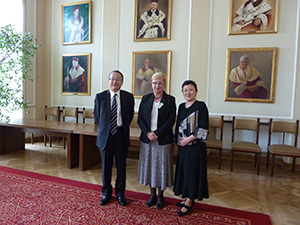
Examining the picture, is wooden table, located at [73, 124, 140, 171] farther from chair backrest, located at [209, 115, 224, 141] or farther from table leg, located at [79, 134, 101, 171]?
chair backrest, located at [209, 115, 224, 141]

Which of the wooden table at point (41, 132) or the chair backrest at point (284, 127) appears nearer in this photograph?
the wooden table at point (41, 132)

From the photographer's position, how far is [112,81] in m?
2.70

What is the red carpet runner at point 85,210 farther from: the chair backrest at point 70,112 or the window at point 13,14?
the window at point 13,14

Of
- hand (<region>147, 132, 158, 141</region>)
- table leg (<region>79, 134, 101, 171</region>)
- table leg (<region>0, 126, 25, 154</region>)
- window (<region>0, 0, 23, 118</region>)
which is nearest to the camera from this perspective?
hand (<region>147, 132, 158, 141</region>)

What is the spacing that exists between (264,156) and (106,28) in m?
5.08

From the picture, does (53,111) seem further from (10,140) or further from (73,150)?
(73,150)

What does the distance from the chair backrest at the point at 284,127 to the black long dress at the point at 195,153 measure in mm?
2851

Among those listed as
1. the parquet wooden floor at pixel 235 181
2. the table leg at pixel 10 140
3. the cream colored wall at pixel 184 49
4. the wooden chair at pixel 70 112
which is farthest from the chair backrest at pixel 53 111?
the parquet wooden floor at pixel 235 181

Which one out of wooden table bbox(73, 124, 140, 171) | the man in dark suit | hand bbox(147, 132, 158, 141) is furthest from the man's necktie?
wooden table bbox(73, 124, 140, 171)

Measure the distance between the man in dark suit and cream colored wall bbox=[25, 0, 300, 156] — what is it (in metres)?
2.90

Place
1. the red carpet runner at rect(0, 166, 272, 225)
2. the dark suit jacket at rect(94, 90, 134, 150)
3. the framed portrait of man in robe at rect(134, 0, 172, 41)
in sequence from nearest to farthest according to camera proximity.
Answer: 1. the red carpet runner at rect(0, 166, 272, 225)
2. the dark suit jacket at rect(94, 90, 134, 150)
3. the framed portrait of man in robe at rect(134, 0, 172, 41)

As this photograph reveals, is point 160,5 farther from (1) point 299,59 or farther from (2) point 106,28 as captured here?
(1) point 299,59

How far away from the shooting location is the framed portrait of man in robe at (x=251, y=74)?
4777 mm

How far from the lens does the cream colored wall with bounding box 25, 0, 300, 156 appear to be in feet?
15.4
